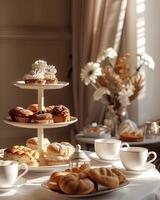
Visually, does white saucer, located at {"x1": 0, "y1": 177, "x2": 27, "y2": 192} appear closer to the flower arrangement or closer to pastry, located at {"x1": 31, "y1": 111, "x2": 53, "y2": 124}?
pastry, located at {"x1": 31, "y1": 111, "x2": 53, "y2": 124}

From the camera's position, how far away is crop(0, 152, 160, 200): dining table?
1.32 meters

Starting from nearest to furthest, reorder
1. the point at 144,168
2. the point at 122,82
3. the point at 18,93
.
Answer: the point at 144,168 → the point at 122,82 → the point at 18,93

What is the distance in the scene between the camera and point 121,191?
4.49 feet

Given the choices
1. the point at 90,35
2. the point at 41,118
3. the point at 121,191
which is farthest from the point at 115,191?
the point at 90,35

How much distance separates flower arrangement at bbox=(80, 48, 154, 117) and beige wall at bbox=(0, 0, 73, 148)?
845 millimetres

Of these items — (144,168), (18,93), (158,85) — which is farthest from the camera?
(18,93)

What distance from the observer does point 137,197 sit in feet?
4.31

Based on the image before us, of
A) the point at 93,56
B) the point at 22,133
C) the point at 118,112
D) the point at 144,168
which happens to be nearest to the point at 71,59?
the point at 93,56

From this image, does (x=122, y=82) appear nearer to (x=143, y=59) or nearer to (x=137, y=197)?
(x=143, y=59)

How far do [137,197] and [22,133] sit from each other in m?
2.50

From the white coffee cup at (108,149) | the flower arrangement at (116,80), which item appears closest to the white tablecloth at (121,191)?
the white coffee cup at (108,149)

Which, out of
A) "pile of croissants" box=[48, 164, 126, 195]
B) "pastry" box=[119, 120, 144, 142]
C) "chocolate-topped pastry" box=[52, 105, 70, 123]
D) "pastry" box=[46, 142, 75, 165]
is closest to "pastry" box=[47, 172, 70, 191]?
"pile of croissants" box=[48, 164, 126, 195]

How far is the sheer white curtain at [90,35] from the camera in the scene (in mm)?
3258

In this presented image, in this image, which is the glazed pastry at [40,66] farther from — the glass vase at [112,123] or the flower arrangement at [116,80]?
the glass vase at [112,123]
